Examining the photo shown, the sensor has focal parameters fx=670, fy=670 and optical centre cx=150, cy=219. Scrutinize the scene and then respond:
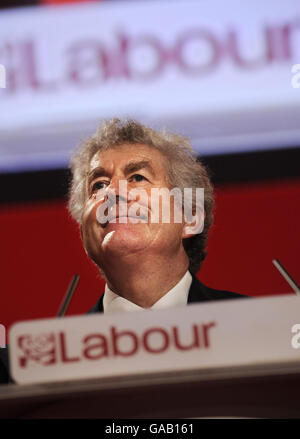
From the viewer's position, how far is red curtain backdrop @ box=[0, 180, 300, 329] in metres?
2.13

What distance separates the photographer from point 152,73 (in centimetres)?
232

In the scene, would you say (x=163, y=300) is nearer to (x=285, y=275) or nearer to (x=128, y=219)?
(x=128, y=219)

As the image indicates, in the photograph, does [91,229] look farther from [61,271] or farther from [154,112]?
[154,112]

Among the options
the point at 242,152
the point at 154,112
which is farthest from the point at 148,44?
the point at 242,152

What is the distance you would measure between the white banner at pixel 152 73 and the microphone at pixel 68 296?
409 mm

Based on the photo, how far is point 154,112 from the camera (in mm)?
Result: 2234

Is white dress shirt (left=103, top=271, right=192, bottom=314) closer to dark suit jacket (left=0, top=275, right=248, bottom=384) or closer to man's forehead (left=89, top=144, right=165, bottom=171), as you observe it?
dark suit jacket (left=0, top=275, right=248, bottom=384)

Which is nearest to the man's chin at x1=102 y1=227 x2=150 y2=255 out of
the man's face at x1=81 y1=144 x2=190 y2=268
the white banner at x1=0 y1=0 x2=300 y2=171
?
the man's face at x1=81 y1=144 x2=190 y2=268

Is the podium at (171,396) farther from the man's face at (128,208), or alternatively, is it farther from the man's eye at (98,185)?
the man's eye at (98,185)

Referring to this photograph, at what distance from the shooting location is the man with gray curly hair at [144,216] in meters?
2.05

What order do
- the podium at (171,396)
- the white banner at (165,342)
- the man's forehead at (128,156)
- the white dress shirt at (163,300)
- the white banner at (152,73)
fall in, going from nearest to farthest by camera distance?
the podium at (171,396), the white banner at (165,342), the white dress shirt at (163,300), the man's forehead at (128,156), the white banner at (152,73)

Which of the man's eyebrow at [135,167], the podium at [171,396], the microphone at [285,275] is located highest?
the man's eyebrow at [135,167]

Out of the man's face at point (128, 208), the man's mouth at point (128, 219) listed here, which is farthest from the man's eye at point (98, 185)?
the man's mouth at point (128, 219)

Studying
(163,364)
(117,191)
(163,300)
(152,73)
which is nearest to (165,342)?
(163,364)
